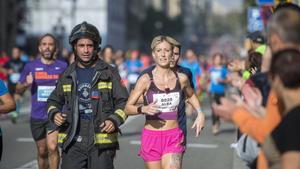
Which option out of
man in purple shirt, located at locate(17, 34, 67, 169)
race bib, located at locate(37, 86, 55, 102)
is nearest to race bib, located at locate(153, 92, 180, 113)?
man in purple shirt, located at locate(17, 34, 67, 169)

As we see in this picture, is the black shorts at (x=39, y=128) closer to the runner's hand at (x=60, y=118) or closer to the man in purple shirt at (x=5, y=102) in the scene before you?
the man in purple shirt at (x=5, y=102)

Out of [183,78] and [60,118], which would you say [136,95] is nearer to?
[183,78]

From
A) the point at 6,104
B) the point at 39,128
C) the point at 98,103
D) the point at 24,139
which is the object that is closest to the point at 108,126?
the point at 98,103

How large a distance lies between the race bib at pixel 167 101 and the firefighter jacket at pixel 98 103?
69 centimetres

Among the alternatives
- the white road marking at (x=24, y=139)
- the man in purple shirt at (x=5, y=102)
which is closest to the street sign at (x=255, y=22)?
the white road marking at (x=24, y=139)

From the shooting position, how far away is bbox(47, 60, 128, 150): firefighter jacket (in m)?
6.61

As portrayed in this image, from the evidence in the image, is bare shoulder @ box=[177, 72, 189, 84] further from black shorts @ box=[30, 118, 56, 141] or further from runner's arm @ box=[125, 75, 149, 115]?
black shorts @ box=[30, 118, 56, 141]

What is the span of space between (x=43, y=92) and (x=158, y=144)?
9.02 feet

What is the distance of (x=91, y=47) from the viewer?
22.0ft

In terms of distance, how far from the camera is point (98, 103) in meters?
6.65

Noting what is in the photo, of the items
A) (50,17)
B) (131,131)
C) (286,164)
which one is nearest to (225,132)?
(131,131)

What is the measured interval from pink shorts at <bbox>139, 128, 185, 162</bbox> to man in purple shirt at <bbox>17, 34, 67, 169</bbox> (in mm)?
2227

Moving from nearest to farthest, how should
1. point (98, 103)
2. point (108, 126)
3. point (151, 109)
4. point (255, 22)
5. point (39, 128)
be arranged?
point (108, 126) < point (98, 103) < point (151, 109) < point (39, 128) < point (255, 22)

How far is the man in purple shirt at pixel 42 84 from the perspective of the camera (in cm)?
944
